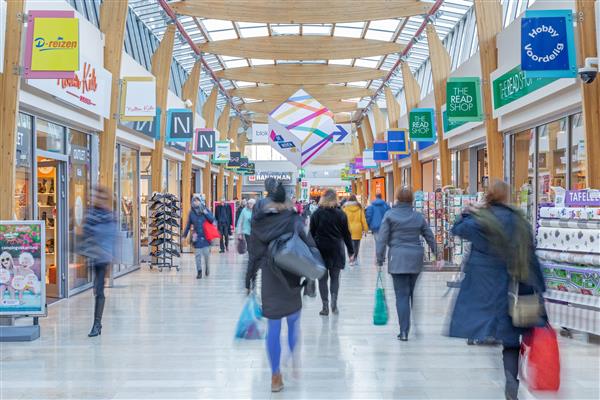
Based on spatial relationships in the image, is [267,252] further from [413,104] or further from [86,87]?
[413,104]

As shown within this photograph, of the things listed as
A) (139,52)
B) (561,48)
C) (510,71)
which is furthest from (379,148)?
(561,48)

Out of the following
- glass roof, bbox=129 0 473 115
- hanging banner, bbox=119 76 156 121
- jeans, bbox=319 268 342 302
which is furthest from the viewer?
glass roof, bbox=129 0 473 115

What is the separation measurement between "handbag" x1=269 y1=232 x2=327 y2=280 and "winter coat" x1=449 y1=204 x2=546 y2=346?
1.00 metres

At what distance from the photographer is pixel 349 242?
7637 mm

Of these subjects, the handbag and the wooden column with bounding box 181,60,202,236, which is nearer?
the handbag

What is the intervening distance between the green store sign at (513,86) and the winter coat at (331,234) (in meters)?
4.21

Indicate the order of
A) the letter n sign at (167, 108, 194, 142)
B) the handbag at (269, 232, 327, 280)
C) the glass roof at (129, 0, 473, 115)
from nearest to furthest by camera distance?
the handbag at (269, 232, 327, 280) < the letter n sign at (167, 108, 194, 142) < the glass roof at (129, 0, 473, 115)

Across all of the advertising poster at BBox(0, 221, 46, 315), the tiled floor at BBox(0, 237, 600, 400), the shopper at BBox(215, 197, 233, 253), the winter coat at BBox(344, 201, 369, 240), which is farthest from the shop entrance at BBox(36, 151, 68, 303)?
the shopper at BBox(215, 197, 233, 253)

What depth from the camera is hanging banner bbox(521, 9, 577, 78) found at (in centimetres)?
771

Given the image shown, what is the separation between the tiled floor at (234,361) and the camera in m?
4.79

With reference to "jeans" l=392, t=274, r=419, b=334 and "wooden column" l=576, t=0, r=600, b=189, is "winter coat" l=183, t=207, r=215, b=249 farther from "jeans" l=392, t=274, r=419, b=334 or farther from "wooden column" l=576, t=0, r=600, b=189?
"wooden column" l=576, t=0, r=600, b=189

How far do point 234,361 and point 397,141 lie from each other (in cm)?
1828

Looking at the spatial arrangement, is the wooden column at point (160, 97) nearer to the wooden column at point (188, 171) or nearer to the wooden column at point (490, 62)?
the wooden column at point (188, 171)

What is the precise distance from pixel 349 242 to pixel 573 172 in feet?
14.3
